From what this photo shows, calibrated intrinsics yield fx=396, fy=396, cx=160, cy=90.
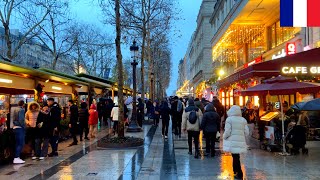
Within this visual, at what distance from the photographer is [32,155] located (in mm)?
12148

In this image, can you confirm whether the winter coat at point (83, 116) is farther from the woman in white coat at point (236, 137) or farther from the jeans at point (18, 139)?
the woman in white coat at point (236, 137)

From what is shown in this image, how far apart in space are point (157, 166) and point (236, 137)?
8.70 feet

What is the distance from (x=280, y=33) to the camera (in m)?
23.6

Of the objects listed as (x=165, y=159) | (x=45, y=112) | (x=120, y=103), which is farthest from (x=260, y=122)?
(x=45, y=112)

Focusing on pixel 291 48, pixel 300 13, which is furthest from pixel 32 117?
pixel 291 48

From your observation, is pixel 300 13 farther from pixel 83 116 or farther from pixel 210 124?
pixel 83 116

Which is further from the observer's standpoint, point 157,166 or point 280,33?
point 280,33

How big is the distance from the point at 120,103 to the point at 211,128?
4.65 meters

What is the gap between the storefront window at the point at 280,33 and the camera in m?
20.8

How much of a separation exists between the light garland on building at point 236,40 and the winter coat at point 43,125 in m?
19.8

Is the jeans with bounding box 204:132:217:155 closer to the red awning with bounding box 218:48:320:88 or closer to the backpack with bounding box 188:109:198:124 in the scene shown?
the backpack with bounding box 188:109:198:124

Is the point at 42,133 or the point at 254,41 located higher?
the point at 254,41

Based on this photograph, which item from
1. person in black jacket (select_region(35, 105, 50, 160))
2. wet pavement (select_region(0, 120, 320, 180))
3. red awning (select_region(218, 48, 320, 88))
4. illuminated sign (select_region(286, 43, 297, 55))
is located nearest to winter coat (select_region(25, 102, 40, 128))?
person in black jacket (select_region(35, 105, 50, 160))

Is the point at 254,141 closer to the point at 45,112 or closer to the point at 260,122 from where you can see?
the point at 260,122
